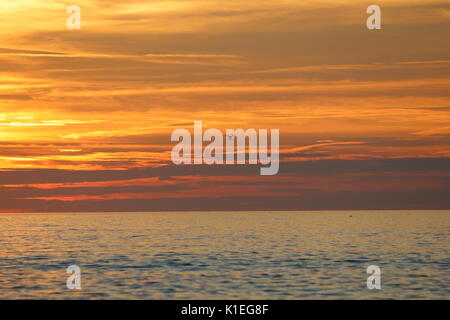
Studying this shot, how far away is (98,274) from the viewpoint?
6366 centimetres

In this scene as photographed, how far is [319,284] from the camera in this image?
184ft

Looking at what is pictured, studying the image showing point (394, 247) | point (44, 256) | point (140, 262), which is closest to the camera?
point (140, 262)

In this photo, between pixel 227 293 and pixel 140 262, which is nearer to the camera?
pixel 227 293

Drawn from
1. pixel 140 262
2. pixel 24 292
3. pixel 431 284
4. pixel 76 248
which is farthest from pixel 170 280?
pixel 76 248

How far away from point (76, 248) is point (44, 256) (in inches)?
595

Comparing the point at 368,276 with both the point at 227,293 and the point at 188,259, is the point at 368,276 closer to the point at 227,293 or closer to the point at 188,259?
the point at 227,293

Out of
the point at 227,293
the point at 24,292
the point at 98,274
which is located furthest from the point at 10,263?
the point at 227,293

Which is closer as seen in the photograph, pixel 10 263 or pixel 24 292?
pixel 24 292

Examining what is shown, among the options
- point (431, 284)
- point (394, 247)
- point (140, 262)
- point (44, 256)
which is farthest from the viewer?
point (394, 247)

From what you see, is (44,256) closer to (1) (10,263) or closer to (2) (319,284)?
(1) (10,263)
